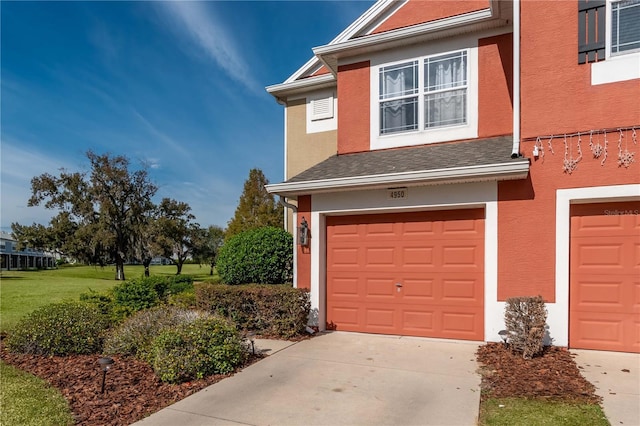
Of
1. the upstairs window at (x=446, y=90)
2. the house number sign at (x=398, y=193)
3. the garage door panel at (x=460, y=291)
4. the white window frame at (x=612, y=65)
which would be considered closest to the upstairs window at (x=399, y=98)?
the upstairs window at (x=446, y=90)

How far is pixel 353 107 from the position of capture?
28.7 feet

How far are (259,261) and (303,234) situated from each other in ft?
4.52

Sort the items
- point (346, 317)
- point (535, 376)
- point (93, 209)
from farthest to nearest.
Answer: point (93, 209)
point (346, 317)
point (535, 376)

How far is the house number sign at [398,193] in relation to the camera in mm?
7117

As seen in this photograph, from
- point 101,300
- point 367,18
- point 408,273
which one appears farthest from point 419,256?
point 101,300

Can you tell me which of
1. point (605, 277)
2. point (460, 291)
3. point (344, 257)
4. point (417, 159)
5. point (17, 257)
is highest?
point (417, 159)

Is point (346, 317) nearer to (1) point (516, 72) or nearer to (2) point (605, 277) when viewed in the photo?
(2) point (605, 277)

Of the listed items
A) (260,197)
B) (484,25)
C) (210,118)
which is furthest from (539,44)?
(260,197)

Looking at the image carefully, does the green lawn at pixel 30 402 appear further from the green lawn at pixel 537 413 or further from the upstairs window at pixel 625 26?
the upstairs window at pixel 625 26

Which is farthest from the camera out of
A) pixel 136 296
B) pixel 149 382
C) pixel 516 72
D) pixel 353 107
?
pixel 136 296

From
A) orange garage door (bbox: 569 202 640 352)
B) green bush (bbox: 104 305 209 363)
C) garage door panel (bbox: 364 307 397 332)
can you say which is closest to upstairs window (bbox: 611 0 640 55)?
orange garage door (bbox: 569 202 640 352)

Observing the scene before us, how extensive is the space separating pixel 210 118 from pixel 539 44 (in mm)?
12269

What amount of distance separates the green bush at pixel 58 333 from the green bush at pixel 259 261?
9.30ft

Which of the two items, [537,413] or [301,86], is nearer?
[537,413]
